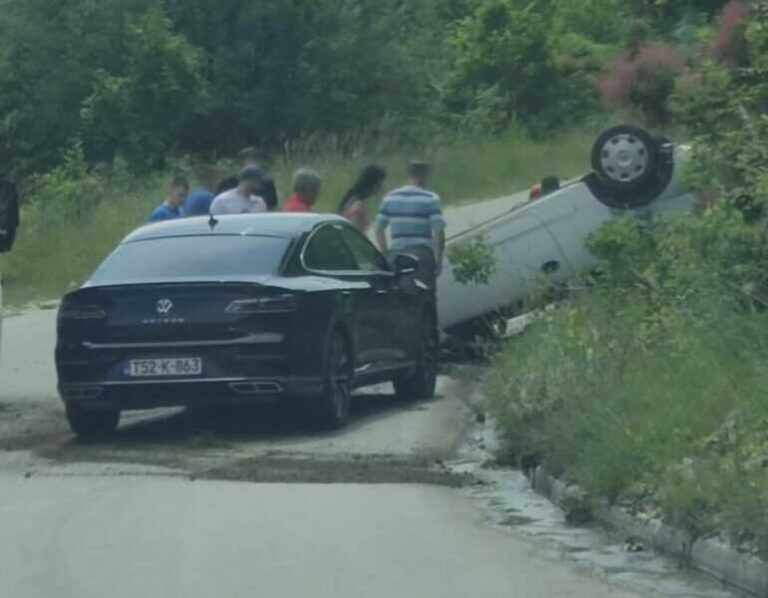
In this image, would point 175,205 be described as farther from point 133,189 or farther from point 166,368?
point 133,189

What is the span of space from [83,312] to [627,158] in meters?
5.86

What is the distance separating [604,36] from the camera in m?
55.0

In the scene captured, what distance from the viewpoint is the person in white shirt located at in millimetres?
19281

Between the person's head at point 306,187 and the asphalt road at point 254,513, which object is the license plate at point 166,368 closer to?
the asphalt road at point 254,513

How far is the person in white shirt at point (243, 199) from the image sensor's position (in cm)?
1928

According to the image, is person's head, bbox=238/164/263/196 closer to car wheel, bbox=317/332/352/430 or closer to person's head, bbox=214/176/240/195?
person's head, bbox=214/176/240/195

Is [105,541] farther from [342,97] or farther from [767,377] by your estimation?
[342,97]

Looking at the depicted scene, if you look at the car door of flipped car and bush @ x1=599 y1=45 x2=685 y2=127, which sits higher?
bush @ x1=599 y1=45 x2=685 y2=127

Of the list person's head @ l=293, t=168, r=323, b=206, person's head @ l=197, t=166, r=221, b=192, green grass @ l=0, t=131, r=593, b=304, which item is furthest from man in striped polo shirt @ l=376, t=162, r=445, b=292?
green grass @ l=0, t=131, r=593, b=304

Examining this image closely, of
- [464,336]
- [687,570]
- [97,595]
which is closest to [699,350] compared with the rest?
A: [687,570]

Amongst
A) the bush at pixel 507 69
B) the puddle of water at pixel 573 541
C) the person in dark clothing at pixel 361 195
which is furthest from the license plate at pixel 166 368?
the bush at pixel 507 69

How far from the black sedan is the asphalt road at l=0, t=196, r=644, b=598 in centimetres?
35

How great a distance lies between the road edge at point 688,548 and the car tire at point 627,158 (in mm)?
7068

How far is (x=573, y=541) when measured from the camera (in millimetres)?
10727
